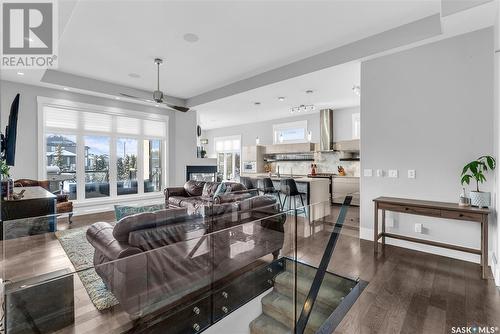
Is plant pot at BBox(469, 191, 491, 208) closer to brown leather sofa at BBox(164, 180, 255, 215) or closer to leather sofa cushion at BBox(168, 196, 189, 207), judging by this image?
brown leather sofa at BBox(164, 180, 255, 215)

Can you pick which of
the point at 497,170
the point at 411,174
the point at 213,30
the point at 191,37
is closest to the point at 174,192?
the point at 191,37

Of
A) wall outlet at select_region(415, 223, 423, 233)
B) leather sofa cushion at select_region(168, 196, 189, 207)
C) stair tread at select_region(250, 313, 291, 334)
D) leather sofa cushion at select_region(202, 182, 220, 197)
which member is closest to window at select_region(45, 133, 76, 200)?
leather sofa cushion at select_region(168, 196, 189, 207)

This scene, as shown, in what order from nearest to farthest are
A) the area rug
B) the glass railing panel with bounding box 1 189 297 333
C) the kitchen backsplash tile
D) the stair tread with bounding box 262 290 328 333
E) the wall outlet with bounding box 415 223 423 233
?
the glass railing panel with bounding box 1 189 297 333, the area rug, the stair tread with bounding box 262 290 328 333, the wall outlet with bounding box 415 223 423 233, the kitchen backsplash tile

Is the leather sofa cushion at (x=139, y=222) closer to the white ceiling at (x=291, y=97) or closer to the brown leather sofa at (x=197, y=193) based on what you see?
the brown leather sofa at (x=197, y=193)

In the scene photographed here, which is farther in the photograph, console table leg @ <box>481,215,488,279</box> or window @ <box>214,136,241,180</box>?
window @ <box>214,136,241,180</box>

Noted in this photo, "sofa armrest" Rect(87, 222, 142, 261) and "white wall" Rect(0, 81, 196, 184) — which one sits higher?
"white wall" Rect(0, 81, 196, 184)

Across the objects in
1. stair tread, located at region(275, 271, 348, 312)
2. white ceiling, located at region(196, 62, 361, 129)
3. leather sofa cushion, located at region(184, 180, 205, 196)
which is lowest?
stair tread, located at region(275, 271, 348, 312)

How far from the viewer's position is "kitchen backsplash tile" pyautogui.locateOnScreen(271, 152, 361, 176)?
7484 millimetres

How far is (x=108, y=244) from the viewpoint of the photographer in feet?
6.20

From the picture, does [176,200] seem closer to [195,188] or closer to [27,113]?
[195,188]

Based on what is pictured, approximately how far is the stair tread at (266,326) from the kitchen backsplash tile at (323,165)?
5.54 metres

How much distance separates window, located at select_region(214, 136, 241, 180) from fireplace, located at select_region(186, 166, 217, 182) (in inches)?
95.9

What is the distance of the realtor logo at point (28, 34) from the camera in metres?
2.73

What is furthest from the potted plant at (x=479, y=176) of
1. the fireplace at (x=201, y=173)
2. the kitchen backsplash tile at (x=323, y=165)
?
the fireplace at (x=201, y=173)
